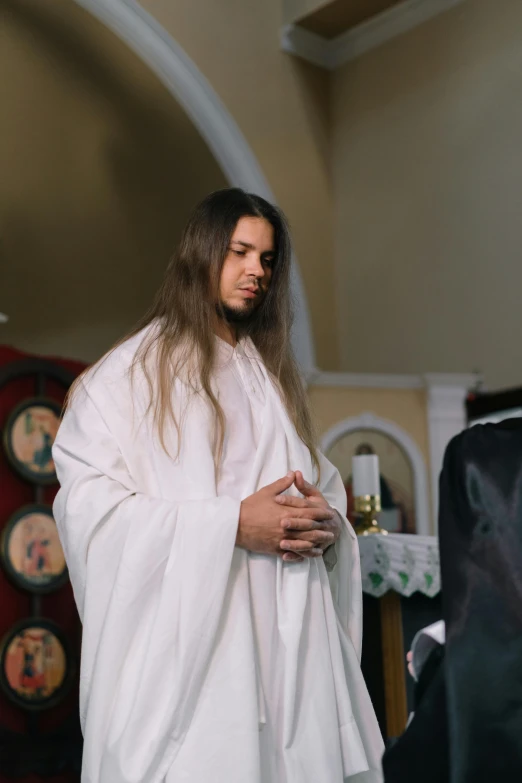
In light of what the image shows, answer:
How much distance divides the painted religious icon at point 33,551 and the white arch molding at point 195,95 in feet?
7.70

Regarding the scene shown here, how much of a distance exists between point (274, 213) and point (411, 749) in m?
1.75

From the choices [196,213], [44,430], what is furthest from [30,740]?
[196,213]

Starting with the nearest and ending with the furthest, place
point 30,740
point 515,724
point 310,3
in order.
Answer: point 515,724, point 30,740, point 310,3

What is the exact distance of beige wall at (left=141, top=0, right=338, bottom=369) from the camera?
7352 mm

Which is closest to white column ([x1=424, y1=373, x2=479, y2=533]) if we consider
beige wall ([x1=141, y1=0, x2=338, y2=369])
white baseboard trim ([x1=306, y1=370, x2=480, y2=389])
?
white baseboard trim ([x1=306, y1=370, x2=480, y2=389])

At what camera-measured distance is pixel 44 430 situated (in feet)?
17.7

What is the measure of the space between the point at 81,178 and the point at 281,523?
19.8 ft

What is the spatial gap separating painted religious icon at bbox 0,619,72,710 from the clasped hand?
307cm

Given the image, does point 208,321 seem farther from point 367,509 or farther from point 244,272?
point 367,509

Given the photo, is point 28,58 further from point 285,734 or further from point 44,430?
point 285,734

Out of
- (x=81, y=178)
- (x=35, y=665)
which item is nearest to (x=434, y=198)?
(x=81, y=178)

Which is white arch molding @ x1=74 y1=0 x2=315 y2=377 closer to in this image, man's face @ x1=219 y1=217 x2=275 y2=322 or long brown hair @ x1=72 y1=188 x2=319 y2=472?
long brown hair @ x1=72 y1=188 x2=319 y2=472

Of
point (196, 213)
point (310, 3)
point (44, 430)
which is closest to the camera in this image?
point (196, 213)

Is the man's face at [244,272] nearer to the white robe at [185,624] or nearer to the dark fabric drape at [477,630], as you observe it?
the white robe at [185,624]
